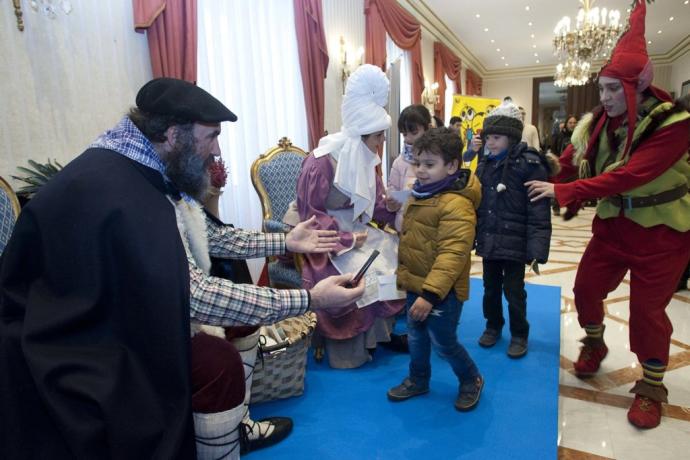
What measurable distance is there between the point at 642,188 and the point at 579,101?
13567mm

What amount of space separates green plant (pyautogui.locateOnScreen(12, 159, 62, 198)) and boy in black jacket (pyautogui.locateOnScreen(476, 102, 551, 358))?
2365mm

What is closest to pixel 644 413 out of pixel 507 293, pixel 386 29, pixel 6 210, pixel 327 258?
pixel 507 293

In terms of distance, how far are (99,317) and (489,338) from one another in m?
2.18

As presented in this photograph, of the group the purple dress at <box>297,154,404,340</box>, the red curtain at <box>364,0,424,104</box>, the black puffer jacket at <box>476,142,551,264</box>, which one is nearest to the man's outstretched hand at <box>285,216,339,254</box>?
the purple dress at <box>297,154,404,340</box>

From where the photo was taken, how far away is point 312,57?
179 inches

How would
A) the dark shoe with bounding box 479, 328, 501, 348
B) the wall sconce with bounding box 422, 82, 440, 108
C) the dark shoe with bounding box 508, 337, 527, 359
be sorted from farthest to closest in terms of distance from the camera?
the wall sconce with bounding box 422, 82, 440, 108, the dark shoe with bounding box 479, 328, 501, 348, the dark shoe with bounding box 508, 337, 527, 359

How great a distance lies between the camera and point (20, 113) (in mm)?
2318

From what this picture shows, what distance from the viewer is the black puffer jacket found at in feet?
7.00

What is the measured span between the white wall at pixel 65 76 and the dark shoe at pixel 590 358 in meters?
3.20

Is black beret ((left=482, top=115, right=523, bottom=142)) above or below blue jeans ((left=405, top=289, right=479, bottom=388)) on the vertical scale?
above

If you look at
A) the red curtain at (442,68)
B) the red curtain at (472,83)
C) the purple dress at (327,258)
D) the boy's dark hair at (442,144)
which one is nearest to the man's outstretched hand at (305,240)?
the purple dress at (327,258)

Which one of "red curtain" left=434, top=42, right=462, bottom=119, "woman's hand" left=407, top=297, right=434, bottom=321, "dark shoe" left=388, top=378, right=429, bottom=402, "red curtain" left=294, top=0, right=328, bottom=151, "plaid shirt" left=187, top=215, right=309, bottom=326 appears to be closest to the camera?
"plaid shirt" left=187, top=215, right=309, bottom=326

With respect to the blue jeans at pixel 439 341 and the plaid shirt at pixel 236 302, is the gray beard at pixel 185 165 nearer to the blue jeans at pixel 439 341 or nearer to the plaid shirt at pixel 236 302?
the plaid shirt at pixel 236 302

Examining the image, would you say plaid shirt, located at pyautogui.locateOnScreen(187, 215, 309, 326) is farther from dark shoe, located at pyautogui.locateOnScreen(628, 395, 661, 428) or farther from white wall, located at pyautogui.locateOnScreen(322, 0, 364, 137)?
white wall, located at pyautogui.locateOnScreen(322, 0, 364, 137)
